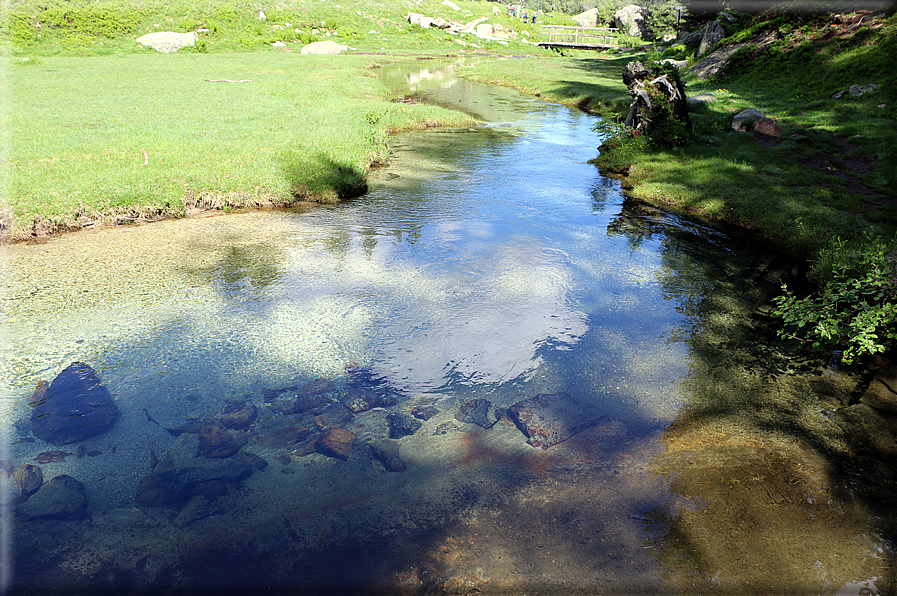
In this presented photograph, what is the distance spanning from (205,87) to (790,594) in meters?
28.0

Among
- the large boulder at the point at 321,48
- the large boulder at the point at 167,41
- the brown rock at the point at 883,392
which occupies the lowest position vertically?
the brown rock at the point at 883,392

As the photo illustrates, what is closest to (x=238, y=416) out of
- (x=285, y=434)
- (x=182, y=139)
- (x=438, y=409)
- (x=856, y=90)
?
(x=285, y=434)

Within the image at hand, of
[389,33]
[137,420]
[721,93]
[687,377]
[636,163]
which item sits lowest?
[137,420]

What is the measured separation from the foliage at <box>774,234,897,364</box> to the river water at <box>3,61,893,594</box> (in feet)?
1.87

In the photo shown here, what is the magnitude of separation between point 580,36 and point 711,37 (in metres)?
43.6

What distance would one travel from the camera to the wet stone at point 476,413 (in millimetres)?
5430

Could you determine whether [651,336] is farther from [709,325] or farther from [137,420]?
[137,420]

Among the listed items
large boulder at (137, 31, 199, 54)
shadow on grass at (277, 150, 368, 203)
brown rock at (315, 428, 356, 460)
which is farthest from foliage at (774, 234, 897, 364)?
large boulder at (137, 31, 199, 54)

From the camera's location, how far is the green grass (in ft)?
35.0

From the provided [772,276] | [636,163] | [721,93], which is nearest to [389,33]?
[721,93]

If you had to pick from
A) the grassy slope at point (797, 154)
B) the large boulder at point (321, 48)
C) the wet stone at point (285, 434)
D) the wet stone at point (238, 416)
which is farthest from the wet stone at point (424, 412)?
the large boulder at point (321, 48)

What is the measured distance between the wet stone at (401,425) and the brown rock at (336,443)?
16.2 inches

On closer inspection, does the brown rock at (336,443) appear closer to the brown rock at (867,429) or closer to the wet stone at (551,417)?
the wet stone at (551,417)

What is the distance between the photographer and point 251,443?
500 centimetres
